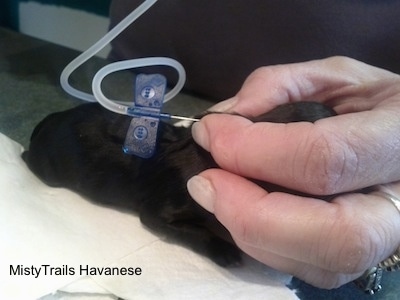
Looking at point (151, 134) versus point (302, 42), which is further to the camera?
point (302, 42)

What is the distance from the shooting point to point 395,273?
804 mm

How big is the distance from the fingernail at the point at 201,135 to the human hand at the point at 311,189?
1 centimetres

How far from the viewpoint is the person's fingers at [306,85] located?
86 centimetres

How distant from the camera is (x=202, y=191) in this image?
28.7 inches

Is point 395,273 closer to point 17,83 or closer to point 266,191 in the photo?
point 266,191

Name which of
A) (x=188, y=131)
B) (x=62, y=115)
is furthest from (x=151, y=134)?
(x=62, y=115)

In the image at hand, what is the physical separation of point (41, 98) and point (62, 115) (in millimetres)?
280

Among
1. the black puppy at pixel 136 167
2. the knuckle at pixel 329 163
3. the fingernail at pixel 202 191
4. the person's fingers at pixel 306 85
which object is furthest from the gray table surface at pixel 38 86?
the knuckle at pixel 329 163

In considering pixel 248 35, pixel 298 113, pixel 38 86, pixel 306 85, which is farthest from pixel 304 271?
pixel 38 86

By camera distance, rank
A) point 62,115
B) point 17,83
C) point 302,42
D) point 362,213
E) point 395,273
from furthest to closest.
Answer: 1. point 17,83
2. point 302,42
3. point 62,115
4. point 395,273
5. point 362,213

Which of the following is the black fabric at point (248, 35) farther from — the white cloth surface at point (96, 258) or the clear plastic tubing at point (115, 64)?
the white cloth surface at point (96, 258)

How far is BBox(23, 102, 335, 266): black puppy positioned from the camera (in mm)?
791

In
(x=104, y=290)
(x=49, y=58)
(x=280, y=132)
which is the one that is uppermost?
(x=280, y=132)

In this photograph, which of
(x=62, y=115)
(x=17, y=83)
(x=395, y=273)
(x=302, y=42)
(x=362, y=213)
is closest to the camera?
(x=362, y=213)
